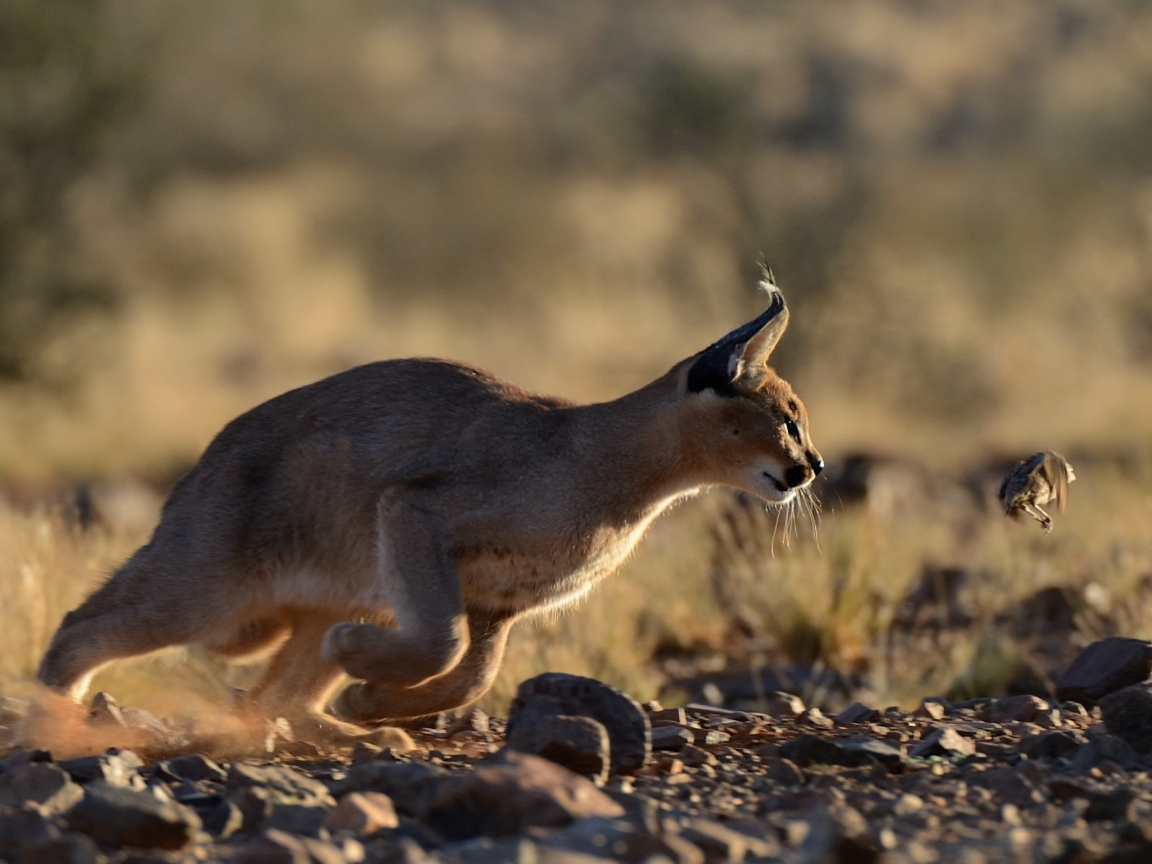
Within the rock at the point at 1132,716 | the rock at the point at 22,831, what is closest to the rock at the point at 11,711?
the rock at the point at 22,831

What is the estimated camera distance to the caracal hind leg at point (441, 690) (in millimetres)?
6504

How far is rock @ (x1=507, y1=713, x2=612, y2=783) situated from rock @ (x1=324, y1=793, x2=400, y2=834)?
745mm

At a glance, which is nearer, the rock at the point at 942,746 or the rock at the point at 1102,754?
the rock at the point at 1102,754

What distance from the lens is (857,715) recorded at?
22.1ft

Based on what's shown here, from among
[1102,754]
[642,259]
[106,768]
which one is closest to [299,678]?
[106,768]

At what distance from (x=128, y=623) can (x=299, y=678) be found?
0.77 metres

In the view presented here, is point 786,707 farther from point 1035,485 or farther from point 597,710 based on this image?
point 597,710

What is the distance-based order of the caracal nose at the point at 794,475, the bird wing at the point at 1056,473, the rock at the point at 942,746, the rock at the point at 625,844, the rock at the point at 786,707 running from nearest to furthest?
1. the rock at the point at 625,844
2. the rock at the point at 942,746
3. the caracal nose at the point at 794,475
4. the bird wing at the point at 1056,473
5. the rock at the point at 786,707

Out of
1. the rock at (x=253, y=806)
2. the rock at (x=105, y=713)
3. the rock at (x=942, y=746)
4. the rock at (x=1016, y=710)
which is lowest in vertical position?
the rock at (x=253, y=806)

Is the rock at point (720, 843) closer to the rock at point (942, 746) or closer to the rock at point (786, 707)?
the rock at point (942, 746)

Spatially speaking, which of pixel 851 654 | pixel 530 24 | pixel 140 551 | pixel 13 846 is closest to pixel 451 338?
pixel 851 654

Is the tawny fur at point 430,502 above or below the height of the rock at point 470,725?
above

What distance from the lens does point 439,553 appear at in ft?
20.3

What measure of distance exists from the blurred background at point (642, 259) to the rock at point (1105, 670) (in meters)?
1.68
